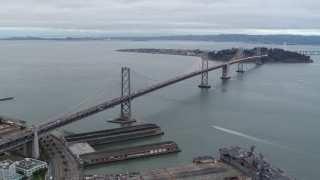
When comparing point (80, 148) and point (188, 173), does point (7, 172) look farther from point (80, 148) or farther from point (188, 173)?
point (188, 173)

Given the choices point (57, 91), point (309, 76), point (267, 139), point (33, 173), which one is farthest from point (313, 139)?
point (309, 76)

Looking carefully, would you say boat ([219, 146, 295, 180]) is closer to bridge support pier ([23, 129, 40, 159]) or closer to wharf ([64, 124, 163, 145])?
wharf ([64, 124, 163, 145])

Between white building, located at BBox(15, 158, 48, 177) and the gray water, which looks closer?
white building, located at BBox(15, 158, 48, 177)

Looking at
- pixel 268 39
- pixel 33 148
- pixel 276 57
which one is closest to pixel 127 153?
pixel 33 148

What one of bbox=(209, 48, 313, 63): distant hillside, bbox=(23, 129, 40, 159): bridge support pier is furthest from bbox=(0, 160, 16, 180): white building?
bbox=(209, 48, 313, 63): distant hillside

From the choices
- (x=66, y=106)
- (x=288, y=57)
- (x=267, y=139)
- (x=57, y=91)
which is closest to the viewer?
(x=267, y=139)

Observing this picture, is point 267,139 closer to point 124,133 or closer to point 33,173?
point 124,133

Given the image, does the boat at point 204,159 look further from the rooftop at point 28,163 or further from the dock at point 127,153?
the rooftop at point 28,163
